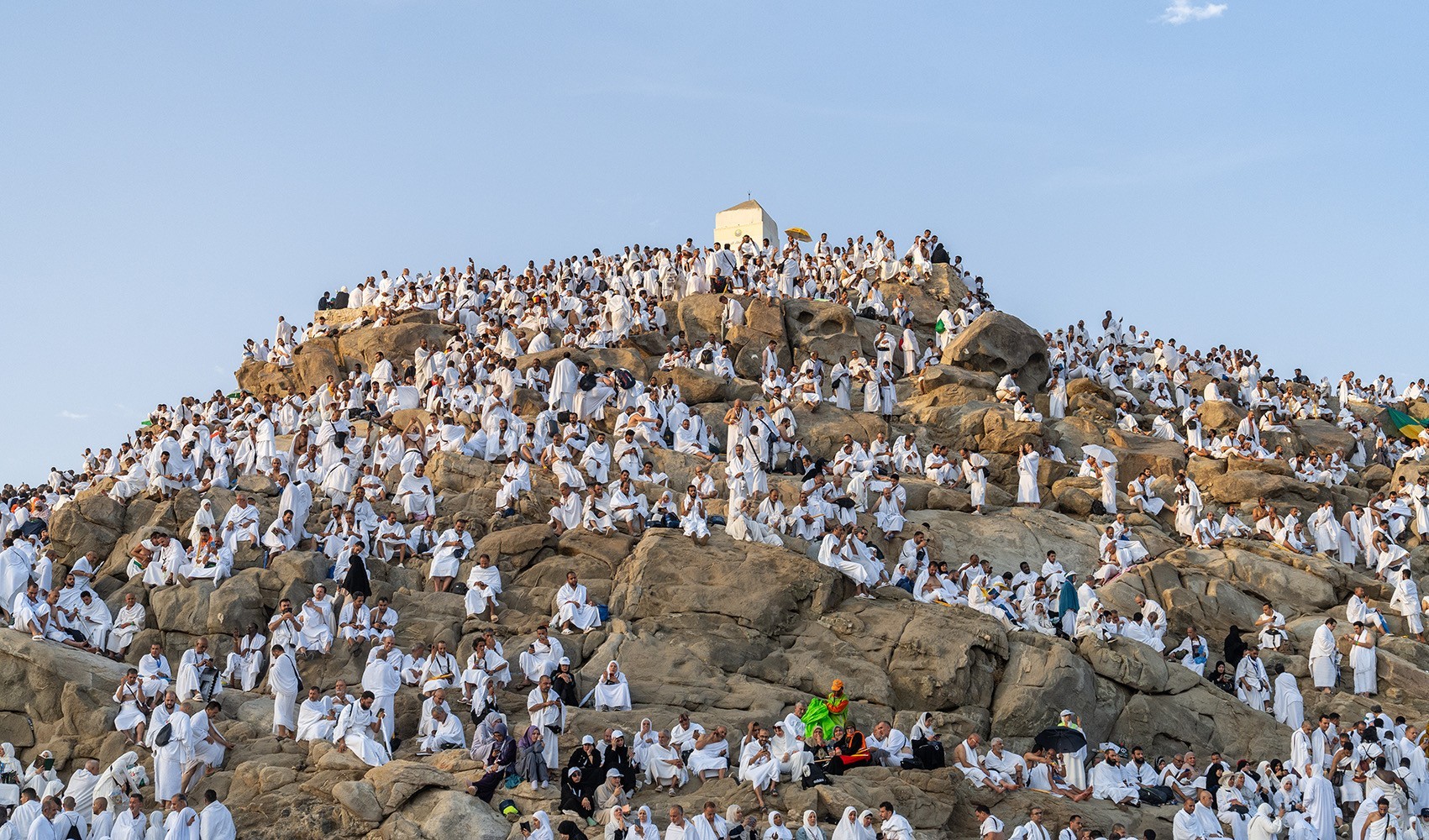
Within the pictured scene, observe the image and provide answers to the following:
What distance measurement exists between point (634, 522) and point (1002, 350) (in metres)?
16.3

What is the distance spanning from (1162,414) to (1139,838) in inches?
770

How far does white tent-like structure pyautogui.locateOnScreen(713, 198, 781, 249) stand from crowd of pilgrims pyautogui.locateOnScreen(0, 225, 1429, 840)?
378 inches

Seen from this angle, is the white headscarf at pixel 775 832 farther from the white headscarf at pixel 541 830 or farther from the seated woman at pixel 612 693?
the seated woman at pixel 612 693

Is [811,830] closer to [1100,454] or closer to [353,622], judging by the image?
[353,622]

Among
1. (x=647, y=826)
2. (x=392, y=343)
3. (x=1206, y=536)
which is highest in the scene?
(x=392, y=343)

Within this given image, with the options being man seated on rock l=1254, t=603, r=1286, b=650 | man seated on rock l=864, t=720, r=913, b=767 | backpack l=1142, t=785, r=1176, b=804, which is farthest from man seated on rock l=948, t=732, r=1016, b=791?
man seated on rock l=1254, t=603, r=1286, b=650

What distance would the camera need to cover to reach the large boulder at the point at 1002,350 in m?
40.4

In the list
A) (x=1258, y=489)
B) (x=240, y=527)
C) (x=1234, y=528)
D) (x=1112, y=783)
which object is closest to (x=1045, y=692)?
(x=1112, y=783)

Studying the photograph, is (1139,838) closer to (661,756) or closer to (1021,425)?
(661,756)

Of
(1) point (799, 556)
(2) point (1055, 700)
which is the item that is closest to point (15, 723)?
(1) point (799, 556)

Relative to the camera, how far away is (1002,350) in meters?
40.4

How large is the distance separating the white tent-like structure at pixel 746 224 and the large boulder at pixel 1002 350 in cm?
1587

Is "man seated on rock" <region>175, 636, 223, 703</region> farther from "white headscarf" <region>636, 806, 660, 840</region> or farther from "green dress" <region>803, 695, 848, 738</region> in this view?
"green dress" <region>803, 695, 848, 738</region>

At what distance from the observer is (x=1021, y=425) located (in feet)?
116
